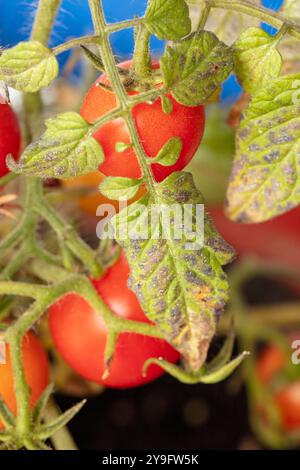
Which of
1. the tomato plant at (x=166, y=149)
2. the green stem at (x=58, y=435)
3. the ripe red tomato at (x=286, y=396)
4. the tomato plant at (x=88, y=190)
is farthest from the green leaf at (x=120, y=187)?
the ripe red tomato at (x=286, y=396)

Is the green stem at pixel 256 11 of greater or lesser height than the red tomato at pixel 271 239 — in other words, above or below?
above

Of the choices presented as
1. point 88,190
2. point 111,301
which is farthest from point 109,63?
point 88,190

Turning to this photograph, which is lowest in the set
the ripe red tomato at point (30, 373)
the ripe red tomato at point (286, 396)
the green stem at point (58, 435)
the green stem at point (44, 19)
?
the ripe red tomato at point (286, 396)

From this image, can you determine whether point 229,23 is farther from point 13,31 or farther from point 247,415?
point 247,415

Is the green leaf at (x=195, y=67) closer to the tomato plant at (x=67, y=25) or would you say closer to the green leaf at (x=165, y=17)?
the green leaf at (x=165, y=17)

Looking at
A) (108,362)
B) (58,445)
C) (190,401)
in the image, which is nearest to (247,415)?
(190,401)

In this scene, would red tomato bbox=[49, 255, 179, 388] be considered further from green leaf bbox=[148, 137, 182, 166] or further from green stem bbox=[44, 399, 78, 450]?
green leaf bbox=[148, 137, 182, 166]

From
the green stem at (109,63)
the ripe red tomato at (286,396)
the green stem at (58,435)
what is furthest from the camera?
the ripe red tomato at (286,396)
